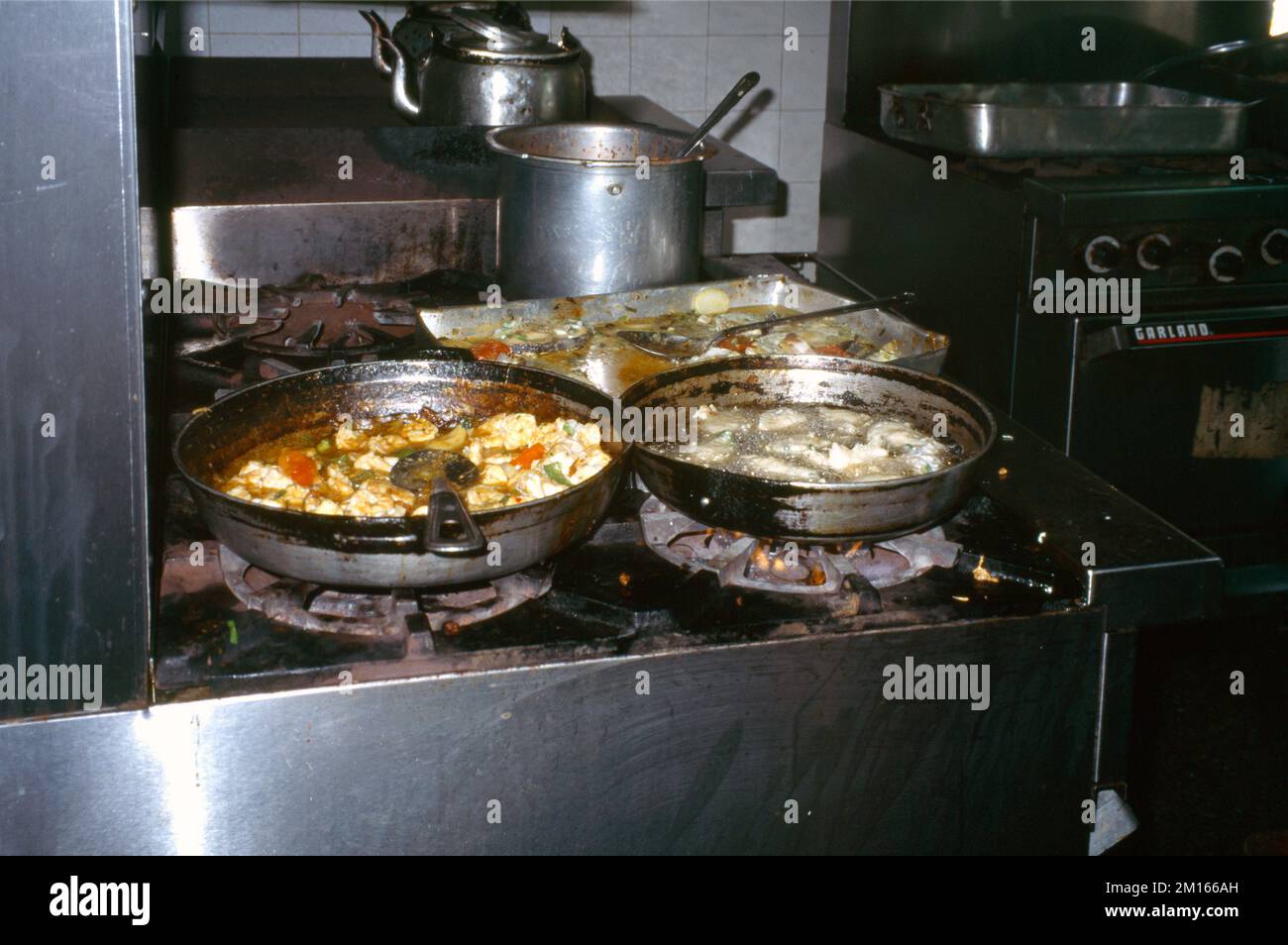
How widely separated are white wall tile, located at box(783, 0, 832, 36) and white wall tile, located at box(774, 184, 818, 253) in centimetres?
52

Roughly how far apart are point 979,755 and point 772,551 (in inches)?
13.3

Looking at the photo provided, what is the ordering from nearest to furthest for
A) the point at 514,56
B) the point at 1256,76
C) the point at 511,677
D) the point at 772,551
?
the point at 511,677 < the point at 772,551 < the point at 514,56 < the point at 1256,76

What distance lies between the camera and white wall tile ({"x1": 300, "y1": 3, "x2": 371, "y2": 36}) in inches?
143

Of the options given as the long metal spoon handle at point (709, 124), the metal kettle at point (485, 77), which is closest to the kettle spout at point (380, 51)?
the metal kettle at point (485, 77)

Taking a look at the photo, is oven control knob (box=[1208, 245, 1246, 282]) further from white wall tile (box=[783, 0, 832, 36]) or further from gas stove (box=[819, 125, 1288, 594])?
white wall tile (box=[783, 0, 832, 36])

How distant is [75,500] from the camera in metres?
1.10

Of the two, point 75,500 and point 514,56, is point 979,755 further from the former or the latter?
point 514,56

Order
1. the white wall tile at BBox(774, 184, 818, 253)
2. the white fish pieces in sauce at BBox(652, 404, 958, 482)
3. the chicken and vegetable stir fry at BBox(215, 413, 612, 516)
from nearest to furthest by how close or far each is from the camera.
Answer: the chicken and vegetable stir fry at BBox(215, 413, 612, 516)
the white fish pieces in sauce at BBox(652, 404, 958, 482)
the white wall tile at BBox(774, 184, 818, 253)

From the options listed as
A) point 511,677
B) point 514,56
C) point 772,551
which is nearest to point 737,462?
point 772,551

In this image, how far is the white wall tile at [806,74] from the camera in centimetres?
407

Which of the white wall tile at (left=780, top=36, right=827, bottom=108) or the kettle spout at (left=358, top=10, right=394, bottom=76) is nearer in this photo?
the kettle spout at (left=358, top=10, right=394, bottom=76)

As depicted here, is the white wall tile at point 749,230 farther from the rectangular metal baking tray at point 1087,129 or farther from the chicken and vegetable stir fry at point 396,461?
the chicken and vegetable stir fry at point 396,461

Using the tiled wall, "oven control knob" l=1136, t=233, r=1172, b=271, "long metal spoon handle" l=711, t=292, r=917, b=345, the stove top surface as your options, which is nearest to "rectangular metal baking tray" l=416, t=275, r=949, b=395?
"long metal spoon handle" l=711, t=292, r=917, b=345

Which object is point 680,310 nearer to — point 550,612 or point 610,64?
point 550,612
